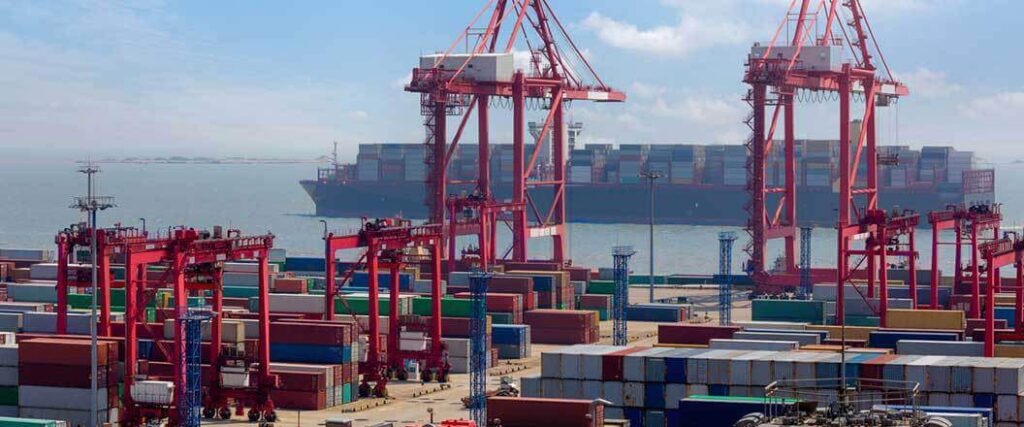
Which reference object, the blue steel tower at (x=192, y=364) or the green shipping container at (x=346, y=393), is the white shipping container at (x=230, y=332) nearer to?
the green shipping container at (x=346, y=393)

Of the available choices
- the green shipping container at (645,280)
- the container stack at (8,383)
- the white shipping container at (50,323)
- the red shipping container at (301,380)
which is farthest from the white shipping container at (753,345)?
the green shipping container at (645,280)

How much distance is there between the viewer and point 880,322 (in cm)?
6844

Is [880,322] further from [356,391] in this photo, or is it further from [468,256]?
[468,256]

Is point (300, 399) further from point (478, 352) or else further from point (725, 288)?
point (725, 288)

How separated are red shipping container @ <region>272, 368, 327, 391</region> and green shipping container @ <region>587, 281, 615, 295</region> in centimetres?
3635

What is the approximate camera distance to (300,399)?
5388 cm

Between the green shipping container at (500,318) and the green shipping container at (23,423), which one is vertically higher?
the green shipping container at (500,318)

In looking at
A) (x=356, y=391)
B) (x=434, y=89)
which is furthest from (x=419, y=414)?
(x=434, y=89)

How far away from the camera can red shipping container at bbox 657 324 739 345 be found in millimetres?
58500

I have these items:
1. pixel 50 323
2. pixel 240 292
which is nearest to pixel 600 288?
pixel 240 292

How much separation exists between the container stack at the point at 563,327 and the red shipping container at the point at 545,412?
3198cm

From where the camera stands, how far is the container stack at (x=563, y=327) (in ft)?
243

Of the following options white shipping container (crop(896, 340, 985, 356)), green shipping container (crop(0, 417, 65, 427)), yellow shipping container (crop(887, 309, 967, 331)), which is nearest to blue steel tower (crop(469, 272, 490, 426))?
white shipping container (crop(896, 340, 985, 356))

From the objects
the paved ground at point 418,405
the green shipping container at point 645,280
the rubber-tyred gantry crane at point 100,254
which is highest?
the rubber-tyred gantry crane at point 100,254
